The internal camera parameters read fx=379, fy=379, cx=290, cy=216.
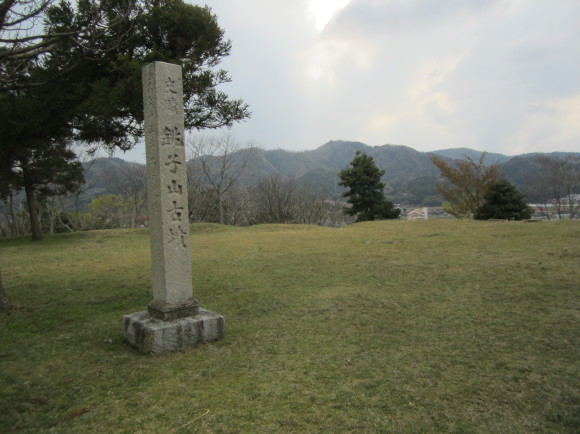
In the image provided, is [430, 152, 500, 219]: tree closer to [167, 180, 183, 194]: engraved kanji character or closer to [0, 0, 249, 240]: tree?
[0, 0, 249, 240]: tree

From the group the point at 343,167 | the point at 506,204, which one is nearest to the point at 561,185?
the point at 506,204

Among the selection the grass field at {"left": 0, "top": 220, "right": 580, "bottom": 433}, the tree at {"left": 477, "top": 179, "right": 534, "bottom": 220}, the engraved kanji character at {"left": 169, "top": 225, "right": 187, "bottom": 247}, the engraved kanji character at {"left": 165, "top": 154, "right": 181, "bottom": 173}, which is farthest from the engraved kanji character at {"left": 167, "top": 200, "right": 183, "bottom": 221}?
the tree at {"left": 477, "top": 179, "right": 534, "bottom": 220}

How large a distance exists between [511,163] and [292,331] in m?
53.5

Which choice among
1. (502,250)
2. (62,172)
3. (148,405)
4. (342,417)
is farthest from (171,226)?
(62,172)

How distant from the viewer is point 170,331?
388cm

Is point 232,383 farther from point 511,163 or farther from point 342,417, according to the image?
point 511,163

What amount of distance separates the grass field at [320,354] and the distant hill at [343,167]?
1927 cm

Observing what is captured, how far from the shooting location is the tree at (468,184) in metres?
22.1

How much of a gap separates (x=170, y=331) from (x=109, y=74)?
14.0 ft

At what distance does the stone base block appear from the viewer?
383 cm

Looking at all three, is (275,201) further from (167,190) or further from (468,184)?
(167,190)

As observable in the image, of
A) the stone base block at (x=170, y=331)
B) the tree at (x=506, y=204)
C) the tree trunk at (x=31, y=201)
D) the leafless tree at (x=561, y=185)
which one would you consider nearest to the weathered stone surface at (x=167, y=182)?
the stone base block at (x=170, y=331)

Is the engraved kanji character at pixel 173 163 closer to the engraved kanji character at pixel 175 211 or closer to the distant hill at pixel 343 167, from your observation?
the engraved kanji character at pixel 175 211

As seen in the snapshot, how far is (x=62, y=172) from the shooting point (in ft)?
52.5
